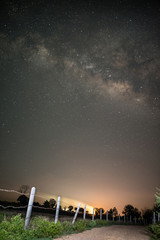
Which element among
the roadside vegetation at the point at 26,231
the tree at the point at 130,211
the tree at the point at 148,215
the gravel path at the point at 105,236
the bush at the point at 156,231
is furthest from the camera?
the tree at the point at 130,211

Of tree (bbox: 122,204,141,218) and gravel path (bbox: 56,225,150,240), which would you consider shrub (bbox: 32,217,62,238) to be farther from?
tree (bbox: 122,204,141,218)

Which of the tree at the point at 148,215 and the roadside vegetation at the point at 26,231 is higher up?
the roadside vegetation at the point at 26,231

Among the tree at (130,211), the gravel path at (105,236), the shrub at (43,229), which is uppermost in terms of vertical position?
the shrub at (43,229)

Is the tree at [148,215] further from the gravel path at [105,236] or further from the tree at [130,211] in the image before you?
the gravel path at [105,236]

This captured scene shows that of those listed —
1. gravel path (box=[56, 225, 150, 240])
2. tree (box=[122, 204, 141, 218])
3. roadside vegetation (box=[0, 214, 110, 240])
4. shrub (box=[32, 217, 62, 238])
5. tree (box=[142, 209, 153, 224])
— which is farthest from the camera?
tree (box=[122, 204, 141, 218])

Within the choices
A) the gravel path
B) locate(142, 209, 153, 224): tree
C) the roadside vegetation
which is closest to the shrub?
the roadside vegetation

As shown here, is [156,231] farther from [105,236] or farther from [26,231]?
[26,231]

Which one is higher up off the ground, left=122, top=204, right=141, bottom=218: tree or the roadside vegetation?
the roadside vegetation

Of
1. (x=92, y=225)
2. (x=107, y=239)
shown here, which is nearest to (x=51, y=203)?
(x=92, y=225)

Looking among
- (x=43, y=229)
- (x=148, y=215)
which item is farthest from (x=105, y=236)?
(x=148, y=215)

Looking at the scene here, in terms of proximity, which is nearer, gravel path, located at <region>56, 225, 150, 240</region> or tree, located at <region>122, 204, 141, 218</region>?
gravel path, located at <region>56, 225, 150, 240</region>

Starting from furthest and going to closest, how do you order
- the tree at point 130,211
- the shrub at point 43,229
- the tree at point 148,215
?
the tree at point 130,211
the tree at point 148,215
the shrub at point 43,229

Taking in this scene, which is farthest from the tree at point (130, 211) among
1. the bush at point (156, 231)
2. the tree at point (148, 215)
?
the bush at point (156, 231)

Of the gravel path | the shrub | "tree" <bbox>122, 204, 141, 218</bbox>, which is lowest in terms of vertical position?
"tree" <bbox>122, 204, 141, 218</bbox>
